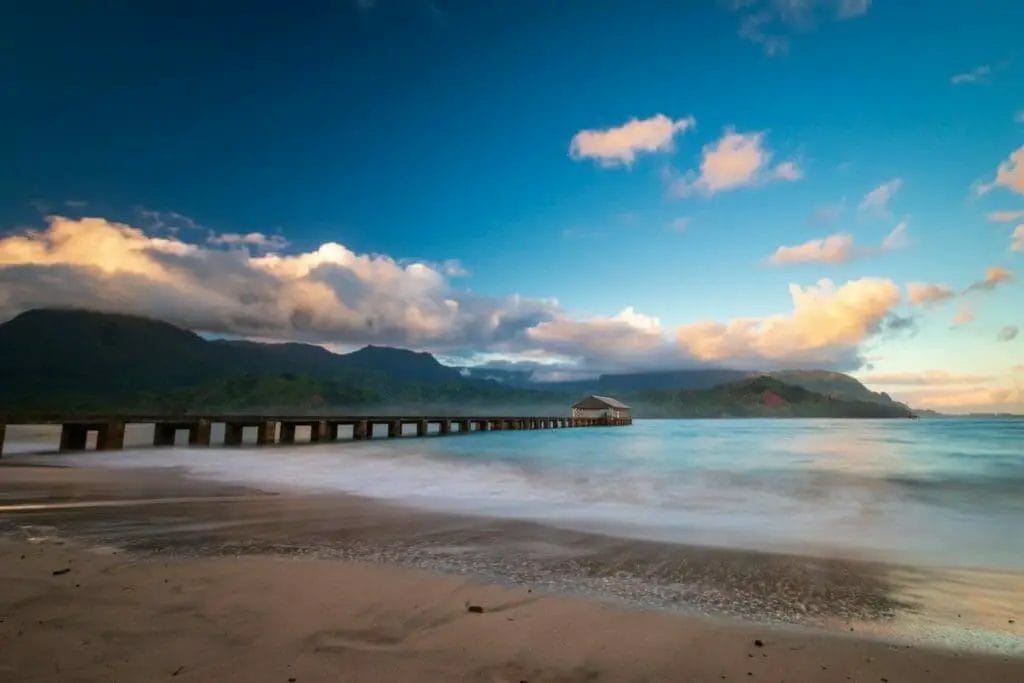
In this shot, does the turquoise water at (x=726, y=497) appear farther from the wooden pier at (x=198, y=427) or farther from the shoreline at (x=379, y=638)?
the shoreline at (x=379, y=638)

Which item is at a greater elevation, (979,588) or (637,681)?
(637,681)

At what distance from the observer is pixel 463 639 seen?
3803 mm

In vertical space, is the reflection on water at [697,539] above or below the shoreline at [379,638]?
below

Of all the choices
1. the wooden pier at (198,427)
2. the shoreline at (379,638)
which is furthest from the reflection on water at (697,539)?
the wooden pier at (198,427)

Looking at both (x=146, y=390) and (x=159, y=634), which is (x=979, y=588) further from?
(x=146, y=390)

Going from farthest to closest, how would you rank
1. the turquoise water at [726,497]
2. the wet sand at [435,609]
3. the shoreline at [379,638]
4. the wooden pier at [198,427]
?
the wooden pier at [198,427], the turquoise water at [726,497], the wet sand at [435,609], the shoreline at [379,638]

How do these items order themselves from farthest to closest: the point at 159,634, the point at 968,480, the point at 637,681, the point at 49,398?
the point at 49,398
the point at 968,480
the point at 159,634
the point at 637,681

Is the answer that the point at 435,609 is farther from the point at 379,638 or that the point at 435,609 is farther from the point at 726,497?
the point at 726,497

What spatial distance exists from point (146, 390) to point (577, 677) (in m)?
182

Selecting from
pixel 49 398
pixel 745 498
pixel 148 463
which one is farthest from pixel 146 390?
pixel 745 498

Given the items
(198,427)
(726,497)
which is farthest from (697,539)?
(198,427)

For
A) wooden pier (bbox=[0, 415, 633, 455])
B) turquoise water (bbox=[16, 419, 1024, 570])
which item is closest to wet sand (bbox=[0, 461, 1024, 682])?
turquoise water (bbox=[16, 419, 1024, 570])

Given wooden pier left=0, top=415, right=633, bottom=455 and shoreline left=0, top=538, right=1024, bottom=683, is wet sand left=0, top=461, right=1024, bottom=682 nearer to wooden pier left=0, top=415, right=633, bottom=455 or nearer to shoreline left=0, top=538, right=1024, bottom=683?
shoreline left=0, top=538, right=1024, bottom=683

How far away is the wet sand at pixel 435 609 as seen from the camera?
3348 mm
